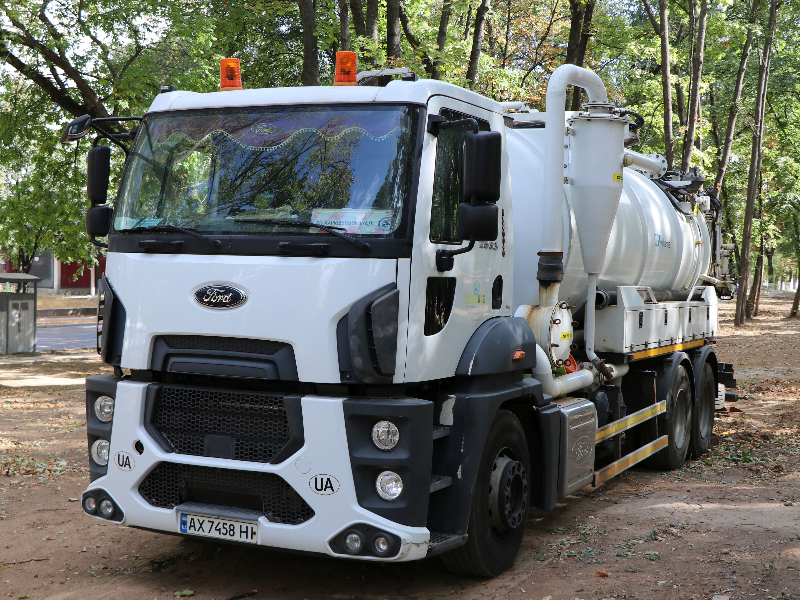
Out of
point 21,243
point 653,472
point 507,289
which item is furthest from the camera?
point 21,243

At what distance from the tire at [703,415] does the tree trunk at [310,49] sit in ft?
20.4

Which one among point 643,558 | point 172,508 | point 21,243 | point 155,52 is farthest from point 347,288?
point 21,243

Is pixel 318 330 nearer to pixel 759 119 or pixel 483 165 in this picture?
pixel 483 165

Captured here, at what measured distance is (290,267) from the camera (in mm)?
4473

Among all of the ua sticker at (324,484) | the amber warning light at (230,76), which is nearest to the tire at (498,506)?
the ua sticker at (324,484)

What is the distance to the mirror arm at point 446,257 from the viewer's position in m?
4.70

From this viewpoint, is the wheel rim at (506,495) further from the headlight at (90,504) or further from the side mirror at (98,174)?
the side mirror at (98,174)

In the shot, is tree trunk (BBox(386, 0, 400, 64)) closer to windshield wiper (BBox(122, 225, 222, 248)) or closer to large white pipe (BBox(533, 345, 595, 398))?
large white pipe (BBox(533, 345, 595, 398))

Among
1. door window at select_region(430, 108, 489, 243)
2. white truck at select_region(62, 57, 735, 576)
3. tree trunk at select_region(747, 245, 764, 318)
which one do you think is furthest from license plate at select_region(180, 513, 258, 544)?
tree trunk at select_region(747, 245, 764, 318)

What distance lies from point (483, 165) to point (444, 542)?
2.08 m

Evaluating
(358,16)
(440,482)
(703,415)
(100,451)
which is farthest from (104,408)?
(358,16)

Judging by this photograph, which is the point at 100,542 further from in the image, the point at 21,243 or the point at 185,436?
the point at 21,243

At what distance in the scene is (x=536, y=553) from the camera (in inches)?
232

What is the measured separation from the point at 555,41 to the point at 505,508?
25.0m
